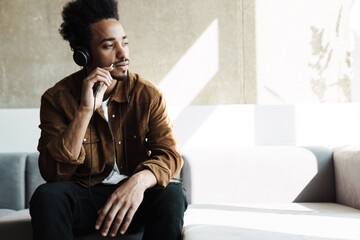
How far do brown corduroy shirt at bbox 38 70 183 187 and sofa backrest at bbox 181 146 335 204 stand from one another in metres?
0.68

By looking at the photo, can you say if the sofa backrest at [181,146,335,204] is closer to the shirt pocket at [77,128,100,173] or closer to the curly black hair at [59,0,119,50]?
the shirt pocket at [77,128,100,173]

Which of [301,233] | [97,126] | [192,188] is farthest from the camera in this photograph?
[192,188]

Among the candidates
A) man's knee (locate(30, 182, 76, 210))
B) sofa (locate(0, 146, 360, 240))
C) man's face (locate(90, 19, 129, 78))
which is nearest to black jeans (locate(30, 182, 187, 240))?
man's knee (locate(30, 182, 76, 210))

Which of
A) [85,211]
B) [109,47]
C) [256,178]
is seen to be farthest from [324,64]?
[85,211]

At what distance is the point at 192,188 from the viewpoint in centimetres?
244

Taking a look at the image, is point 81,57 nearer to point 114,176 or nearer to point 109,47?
point 109,47

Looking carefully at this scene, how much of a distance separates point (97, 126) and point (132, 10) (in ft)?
4.36

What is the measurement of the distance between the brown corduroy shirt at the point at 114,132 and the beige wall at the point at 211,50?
1010 mm

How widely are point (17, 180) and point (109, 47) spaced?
1.09 meters

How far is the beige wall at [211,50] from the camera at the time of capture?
2893 mm

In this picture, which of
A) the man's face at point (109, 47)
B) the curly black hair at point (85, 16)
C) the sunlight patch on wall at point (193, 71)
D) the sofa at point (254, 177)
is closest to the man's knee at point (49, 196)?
the man's face at point (109, 47)

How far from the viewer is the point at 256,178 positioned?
2.45 metres

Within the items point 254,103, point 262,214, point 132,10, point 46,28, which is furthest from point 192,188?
point 46,28

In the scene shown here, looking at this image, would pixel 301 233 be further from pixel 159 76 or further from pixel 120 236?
pixel 159 76
